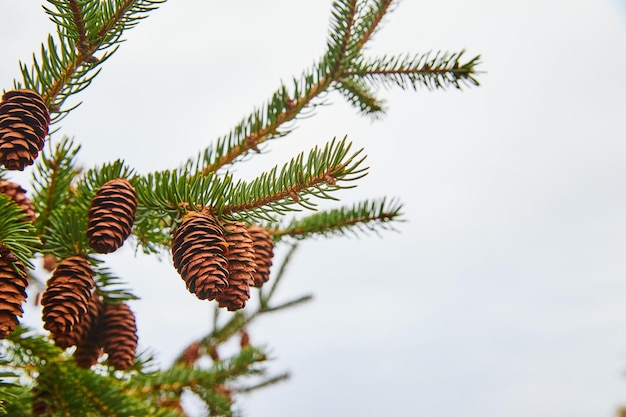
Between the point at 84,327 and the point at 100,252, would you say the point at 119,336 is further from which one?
the point at 100,252

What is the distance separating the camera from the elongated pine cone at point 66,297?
0.82 m

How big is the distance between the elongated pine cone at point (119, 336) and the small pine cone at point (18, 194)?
233 millimetres

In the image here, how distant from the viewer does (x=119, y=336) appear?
0.98 m

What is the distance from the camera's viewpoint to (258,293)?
2.12 m

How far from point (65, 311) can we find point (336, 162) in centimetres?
46

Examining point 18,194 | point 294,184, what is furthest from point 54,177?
point 294,184

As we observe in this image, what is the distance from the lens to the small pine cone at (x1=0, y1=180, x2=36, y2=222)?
998 millimetres

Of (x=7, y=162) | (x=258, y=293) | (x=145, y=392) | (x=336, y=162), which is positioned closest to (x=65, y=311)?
(x=7, y=162)

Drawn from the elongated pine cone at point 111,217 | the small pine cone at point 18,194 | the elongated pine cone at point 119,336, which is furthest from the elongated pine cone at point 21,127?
the elongated pine cone at point 119,336

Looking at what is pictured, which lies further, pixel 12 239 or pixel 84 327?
pixel 84 327

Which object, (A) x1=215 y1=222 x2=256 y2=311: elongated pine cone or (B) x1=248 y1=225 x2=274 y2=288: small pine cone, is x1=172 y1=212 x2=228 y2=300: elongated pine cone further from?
(B) x1=248 y1=225 x2=274 y2=288: small pine cone

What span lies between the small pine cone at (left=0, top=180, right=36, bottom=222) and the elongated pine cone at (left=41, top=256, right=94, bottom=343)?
0.19m

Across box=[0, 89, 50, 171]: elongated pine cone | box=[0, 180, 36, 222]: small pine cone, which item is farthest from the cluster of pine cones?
box=[0, 180, 36, 222]: small pine cone

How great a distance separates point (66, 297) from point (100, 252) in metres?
0.08
